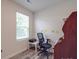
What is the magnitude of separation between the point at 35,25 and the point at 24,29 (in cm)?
88

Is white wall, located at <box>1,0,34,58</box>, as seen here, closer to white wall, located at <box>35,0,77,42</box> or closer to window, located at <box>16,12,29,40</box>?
window, located at <box>16,12,29,40</box>

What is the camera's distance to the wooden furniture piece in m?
1.71

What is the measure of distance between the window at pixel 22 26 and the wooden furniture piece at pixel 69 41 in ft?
11.1

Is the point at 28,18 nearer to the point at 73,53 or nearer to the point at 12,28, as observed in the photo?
the point at 12,28

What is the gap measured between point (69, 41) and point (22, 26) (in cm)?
402

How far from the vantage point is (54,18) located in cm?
575

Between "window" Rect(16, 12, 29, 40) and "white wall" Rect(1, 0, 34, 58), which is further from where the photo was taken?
"window" Rect(16, 12, 29, 40)

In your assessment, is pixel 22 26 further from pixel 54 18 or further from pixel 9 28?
pixel 54 18

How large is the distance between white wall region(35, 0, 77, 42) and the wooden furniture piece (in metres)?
3.65

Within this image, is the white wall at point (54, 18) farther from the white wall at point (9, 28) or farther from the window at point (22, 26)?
the white wall at point (9, 28)

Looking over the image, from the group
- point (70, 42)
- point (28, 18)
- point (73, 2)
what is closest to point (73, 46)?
point (70, 42)

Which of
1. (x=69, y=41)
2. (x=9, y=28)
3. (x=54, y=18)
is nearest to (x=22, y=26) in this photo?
(x=9, y=28)

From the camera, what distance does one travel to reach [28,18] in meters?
5.93

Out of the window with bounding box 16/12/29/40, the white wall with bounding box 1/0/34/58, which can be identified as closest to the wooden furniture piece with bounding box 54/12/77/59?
the white wall with bounding box 1/0/34/58
